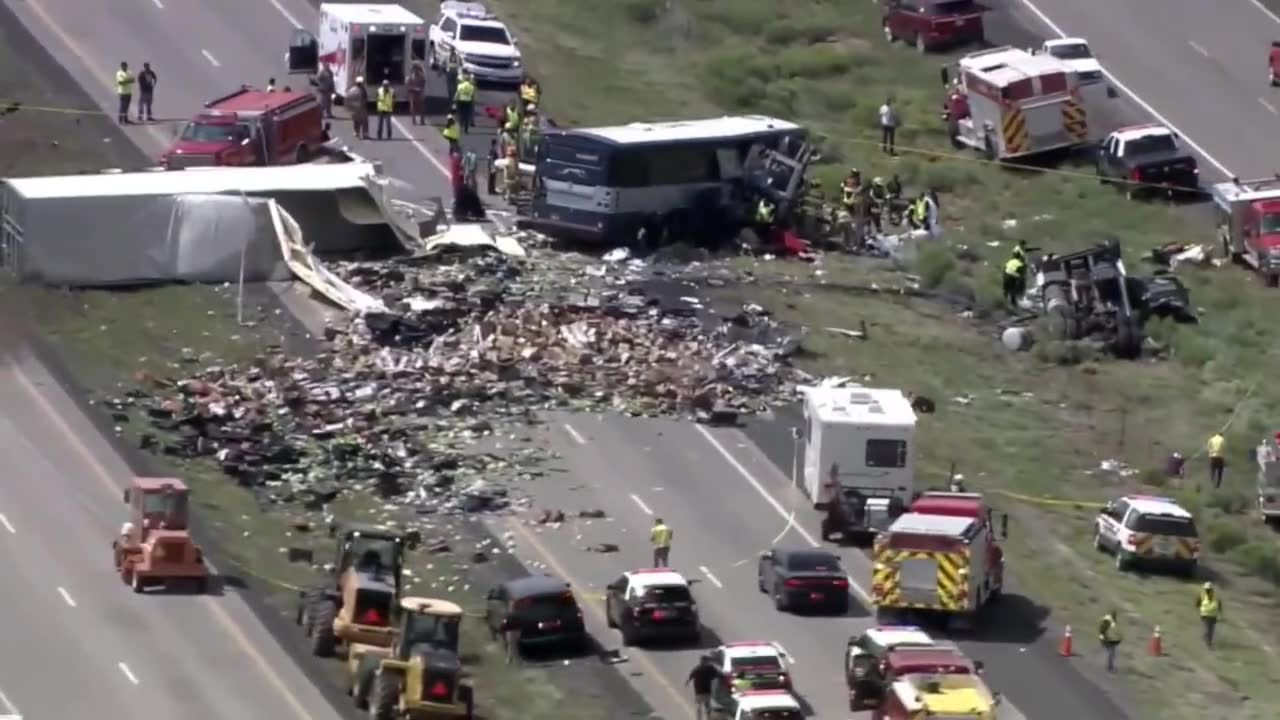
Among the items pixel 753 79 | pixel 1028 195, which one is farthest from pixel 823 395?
pixel 753 79

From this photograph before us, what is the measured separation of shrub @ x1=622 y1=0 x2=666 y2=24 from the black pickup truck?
18378 mm

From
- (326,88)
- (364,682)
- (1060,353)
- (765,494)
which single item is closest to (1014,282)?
(1060,353)

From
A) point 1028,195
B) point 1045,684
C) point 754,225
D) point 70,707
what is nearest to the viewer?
point 70,707

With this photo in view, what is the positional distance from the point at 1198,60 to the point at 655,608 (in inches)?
1748

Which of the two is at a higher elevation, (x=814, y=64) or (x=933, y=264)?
(x=814, y=64)

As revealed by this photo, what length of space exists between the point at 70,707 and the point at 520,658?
8.15m

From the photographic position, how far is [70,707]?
57281 millimetres

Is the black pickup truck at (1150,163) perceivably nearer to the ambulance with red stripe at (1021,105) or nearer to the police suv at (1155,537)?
the ambulance with red stripe at (1021,105)

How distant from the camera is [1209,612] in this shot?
212 feet

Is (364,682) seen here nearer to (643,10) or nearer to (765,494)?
(765,494)

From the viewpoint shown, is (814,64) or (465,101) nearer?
(465,101)

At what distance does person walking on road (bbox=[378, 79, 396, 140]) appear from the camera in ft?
295

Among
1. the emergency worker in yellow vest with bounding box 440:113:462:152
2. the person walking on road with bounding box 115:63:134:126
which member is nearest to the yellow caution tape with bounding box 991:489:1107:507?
the emergency worker in yellow vest with bounding box 440:113:462:152

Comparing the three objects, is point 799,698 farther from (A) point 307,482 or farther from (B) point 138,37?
(B) point 138,37
